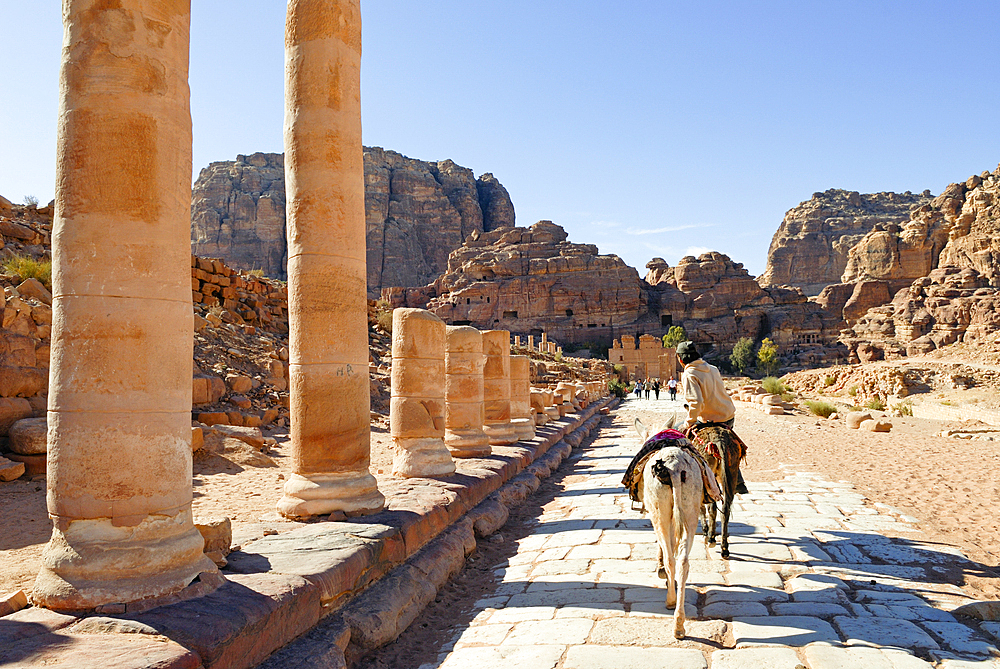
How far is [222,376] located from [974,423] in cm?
1920

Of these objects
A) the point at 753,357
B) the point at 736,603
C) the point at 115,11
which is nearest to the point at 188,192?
the point at 115,11

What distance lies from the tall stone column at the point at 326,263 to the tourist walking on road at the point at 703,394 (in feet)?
10.1

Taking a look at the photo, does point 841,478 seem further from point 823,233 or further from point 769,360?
point 823,233

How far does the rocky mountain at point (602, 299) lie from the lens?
71.6 metres

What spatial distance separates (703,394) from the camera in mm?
6164

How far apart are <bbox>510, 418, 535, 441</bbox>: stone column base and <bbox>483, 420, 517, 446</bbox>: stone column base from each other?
0.42 meters

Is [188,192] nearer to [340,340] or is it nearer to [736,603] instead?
[340,340]

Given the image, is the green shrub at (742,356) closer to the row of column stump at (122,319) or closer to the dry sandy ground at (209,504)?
the dry sandy ground at (209,504)

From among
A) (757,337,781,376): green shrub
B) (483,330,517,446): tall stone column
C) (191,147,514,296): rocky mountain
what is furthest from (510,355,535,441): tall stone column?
(191,147,514,296): rocky mountain

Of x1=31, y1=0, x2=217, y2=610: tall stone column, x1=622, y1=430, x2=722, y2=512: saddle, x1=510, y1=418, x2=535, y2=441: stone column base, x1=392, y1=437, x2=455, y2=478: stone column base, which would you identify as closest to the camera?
x1=31, y1=0, x2=217, y2=610: tall stone column

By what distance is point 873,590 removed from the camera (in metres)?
4.78

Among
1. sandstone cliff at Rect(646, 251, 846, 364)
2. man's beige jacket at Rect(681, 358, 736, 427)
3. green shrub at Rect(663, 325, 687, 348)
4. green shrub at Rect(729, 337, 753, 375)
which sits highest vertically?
sandstone cliff at Rect(646, 251, 846, 364)

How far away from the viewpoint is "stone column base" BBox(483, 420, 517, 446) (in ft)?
38.5

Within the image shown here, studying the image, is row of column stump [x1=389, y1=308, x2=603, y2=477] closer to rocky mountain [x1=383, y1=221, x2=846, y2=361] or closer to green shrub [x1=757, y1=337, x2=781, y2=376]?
green shrub [x1=757, y1=337, x2=781, y2=376]
